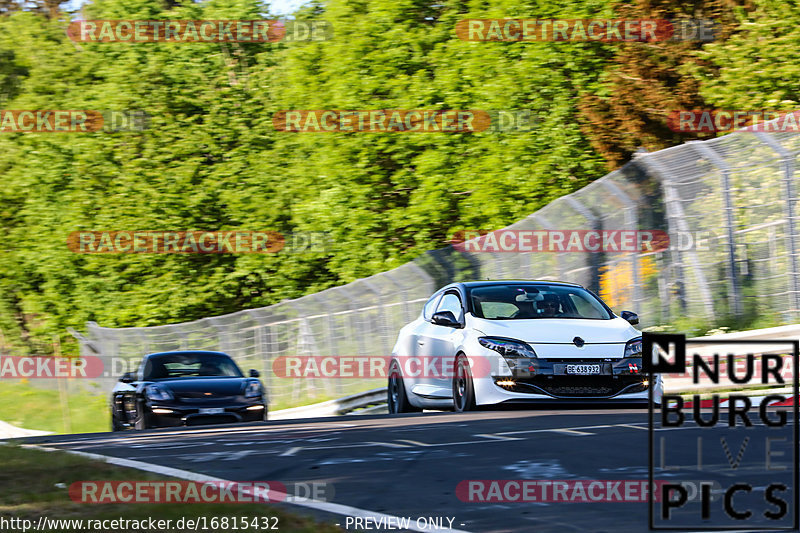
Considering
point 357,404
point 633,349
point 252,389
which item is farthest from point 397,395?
point 357,404

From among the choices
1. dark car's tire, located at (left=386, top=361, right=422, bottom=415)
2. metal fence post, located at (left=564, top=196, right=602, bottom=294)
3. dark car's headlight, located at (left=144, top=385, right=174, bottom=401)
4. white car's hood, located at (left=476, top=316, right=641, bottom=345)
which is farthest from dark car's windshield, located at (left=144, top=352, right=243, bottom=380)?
metal fence post, located at (left=564, top=196, right=602, bottom=294)

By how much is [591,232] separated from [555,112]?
37.4ft

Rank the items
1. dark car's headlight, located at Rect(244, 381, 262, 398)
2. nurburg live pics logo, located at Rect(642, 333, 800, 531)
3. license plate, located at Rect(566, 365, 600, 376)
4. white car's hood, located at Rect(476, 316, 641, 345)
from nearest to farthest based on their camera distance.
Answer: nurburg live pics logo, located at Rect(642, 333, 800, 531), license plate, located at Rect(566, 365, 600, 376), white car's hood, located at Rect(476, 316, 641, 345), dark car's headlight, located at Rect(244, 381, 262, 398)

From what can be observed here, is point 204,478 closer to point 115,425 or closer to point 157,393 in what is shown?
point 157,393

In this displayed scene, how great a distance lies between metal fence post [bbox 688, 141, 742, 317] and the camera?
19.1m

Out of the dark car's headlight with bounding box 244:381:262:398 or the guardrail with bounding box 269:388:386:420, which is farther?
the guardrail with bounding box 269:388:386:420

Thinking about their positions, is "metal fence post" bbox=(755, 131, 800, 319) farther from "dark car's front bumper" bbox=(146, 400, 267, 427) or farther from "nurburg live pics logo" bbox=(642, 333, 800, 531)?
"nurburg live pics logo" bbox=(642, 333, 800, 531)

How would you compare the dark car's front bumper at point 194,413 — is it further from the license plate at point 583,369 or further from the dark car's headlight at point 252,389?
the license plate at point 583,369

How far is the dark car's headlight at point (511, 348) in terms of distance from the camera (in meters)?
13.5

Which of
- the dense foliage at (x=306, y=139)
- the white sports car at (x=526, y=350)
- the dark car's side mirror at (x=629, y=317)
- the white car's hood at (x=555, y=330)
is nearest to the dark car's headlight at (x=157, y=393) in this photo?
the white sports car at (x=526, y=350)

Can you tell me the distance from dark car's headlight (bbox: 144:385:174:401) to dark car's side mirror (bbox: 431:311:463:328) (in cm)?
406

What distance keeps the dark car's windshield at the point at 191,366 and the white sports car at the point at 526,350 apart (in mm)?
4261

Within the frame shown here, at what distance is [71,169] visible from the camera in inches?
1724

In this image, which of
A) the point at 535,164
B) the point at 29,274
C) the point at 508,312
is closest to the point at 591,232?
the point at 508,312
